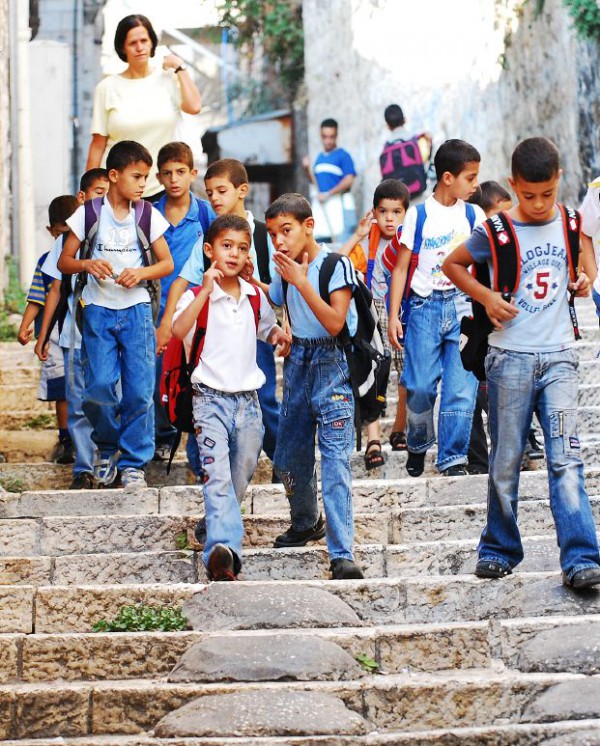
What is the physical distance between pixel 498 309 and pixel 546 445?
59cm

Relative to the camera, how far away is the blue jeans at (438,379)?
25.3 ft

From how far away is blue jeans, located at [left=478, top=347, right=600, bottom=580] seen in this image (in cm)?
579

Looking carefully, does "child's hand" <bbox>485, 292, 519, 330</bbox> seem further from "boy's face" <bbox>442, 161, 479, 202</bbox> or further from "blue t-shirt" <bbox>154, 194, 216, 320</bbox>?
"blue t-shirt" <bbox>154, 194, 216, 320</bbox>

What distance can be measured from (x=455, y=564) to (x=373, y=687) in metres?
1.32

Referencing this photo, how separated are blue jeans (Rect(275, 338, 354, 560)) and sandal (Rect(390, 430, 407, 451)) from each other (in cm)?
190

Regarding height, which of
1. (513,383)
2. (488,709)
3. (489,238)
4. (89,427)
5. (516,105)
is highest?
(516,105)

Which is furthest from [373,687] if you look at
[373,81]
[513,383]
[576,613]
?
[373,81]

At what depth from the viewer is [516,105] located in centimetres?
1678

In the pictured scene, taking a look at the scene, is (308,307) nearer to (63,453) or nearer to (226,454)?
(226,454)

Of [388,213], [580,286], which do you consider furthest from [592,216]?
[388,213]

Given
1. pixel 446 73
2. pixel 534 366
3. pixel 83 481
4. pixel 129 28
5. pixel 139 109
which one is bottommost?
pixel 83 481

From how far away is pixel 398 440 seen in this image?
878 centimetres

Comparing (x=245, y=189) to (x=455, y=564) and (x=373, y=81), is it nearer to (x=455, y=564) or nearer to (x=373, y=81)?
(x=455, y=564)

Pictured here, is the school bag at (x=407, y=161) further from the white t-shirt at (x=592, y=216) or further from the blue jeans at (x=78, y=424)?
the white t-shirt at (x=592, y=216)
